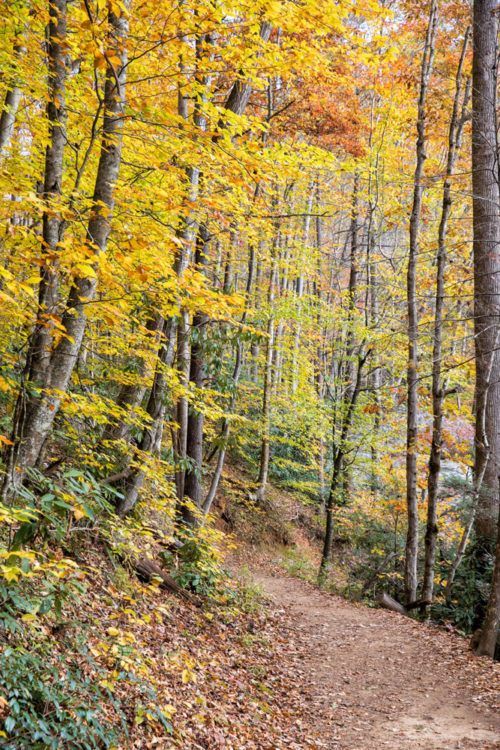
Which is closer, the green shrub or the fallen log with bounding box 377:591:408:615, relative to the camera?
the green shrub

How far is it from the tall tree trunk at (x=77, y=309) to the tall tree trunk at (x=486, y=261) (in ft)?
21.3

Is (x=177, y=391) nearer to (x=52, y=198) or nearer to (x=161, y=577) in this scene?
(x=161, y=577)

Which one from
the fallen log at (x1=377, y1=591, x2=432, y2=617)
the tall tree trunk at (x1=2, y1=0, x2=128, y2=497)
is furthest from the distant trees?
the fallen log at (x1=377, y1=591, x2=432, y2=617)

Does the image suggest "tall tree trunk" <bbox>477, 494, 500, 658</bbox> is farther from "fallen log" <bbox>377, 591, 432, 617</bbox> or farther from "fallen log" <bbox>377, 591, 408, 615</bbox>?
"fallen log" <bbox>377, 591, 408, 615</bbox>

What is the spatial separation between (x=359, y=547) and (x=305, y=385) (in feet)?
15.8

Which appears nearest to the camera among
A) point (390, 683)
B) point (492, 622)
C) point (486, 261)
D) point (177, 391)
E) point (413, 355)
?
point (177, 391)

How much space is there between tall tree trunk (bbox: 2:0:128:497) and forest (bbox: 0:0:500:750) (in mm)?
21

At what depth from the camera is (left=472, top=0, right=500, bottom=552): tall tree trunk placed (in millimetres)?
8820

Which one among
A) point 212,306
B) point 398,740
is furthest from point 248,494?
point 212,306

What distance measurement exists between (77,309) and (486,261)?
752 centimetres

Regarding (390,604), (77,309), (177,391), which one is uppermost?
(77,309)

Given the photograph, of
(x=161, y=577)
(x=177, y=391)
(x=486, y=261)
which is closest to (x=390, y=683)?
(x=161, y=577)

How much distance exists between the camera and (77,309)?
4.13 m

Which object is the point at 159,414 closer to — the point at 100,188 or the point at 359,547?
the point at 100,188
